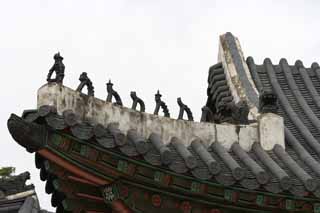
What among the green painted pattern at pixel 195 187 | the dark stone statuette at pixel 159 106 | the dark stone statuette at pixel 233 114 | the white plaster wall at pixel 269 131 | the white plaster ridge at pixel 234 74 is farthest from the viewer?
the white plaster ridge at pixel 234 74

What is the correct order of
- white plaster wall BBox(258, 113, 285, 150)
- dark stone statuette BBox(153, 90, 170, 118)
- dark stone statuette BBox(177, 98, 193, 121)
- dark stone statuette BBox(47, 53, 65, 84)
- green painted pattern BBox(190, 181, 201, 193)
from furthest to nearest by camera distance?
white plaster wall BBox(258, 113, 285, 150), dark stone statuette BBox(177, 98, 193, 121), dark stone statuette BBox(153, 90, 170, 118), dark stone statuette BBox(47, 53, 65, 84), green painted pattern BBox(190, 181, 201, 193)

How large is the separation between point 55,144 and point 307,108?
157 inches

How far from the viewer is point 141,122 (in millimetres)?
7219

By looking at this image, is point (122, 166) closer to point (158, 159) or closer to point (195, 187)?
point (158, 159)

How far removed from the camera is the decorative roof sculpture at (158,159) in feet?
21.1

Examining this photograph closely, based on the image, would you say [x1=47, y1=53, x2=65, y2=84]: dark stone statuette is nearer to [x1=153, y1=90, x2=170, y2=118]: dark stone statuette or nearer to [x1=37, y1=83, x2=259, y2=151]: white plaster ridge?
[x1=37, y1=83, x2=259, y2=151]: white plaster ridge

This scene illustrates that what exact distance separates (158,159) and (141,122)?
2.47ft

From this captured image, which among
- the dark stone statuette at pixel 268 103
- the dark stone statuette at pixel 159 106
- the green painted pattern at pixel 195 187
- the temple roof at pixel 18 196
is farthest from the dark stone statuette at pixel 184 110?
the temple roof at pixel 18 196

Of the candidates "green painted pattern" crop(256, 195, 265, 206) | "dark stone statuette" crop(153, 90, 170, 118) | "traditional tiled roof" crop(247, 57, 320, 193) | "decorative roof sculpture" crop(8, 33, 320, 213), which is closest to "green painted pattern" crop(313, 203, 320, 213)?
"decorative roof sculpture" crop(8, 33, 320, 213)

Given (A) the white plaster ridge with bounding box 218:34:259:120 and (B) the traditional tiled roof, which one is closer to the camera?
(B) the traditional tiled roof

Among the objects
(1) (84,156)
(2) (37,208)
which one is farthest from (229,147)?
(2) (37,208)

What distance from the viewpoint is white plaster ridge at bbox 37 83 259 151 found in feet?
21.8

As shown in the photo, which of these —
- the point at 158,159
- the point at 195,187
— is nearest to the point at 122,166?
the point at 158,159

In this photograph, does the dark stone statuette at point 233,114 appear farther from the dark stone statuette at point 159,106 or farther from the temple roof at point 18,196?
the temple roof at point 18,196
